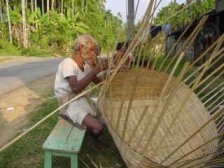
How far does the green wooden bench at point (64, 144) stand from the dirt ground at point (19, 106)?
135 centimetres

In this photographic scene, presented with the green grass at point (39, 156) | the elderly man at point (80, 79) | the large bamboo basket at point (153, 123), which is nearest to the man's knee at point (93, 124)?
the elderly man at point (80, 79)

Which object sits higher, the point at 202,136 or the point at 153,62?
the point at 153,62

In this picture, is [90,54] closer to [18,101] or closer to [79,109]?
[79,109]

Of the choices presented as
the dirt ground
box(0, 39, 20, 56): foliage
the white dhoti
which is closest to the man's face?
the white dhoti

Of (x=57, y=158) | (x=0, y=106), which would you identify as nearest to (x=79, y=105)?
(x=57, y=158)

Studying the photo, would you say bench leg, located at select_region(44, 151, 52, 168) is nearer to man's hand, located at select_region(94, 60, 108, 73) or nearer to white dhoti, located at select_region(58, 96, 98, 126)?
white dhoti, located at select_region(58, 96, 98, 126)

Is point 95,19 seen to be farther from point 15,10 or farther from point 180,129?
point 180,129

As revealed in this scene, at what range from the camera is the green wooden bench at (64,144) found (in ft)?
12.5

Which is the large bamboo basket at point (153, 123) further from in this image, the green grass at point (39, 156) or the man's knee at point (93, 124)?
the green grass at point (39, 156)

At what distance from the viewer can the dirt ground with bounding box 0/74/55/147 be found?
5.99 meters

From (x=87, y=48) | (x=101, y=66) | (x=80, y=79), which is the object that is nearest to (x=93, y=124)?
(x=80, y=79)

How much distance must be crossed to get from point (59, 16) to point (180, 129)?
100 feet

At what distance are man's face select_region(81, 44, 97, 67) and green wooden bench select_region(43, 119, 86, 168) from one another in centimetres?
69

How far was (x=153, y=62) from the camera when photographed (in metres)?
4.37
